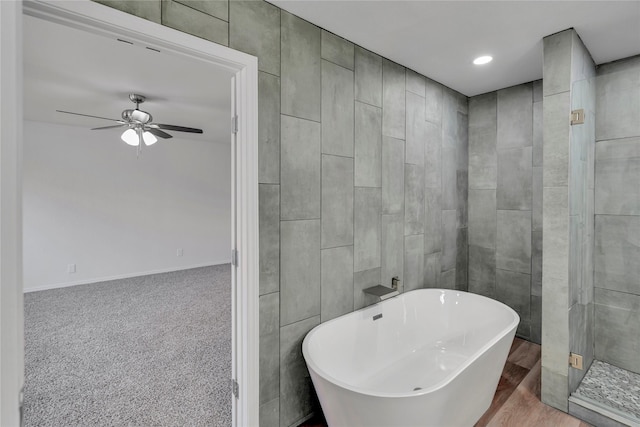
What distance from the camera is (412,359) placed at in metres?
2.39

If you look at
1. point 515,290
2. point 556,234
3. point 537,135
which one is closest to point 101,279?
point 515,290

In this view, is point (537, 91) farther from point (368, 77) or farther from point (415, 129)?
point (368, 77)

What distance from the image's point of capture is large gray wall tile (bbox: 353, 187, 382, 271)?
7.51ft

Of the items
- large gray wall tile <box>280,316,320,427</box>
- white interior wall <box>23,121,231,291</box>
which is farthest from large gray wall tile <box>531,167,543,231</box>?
white interior wall <box>23,121,231,291</box>

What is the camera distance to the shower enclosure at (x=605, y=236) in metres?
2.15

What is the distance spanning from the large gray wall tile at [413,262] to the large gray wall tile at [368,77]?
1.24 meters

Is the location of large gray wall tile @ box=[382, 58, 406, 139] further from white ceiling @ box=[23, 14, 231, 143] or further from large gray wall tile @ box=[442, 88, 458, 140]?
white ceiling @ box=[23, 14, 231, 143]

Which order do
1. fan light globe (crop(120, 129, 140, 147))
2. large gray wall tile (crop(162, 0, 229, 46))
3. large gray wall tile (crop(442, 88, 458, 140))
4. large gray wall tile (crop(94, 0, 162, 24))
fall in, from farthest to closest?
1. fan light globe (crop(120, 129, 140, 147))
2. large gray wall tile (crop(442, 88, 458, 140))
3. large gray wall tile (crop(162, 0, 229, 46))
4. large gray wall tile (crop(94, 0, 162, 24))

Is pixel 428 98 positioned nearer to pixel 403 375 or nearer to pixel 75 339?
pixel 403 375

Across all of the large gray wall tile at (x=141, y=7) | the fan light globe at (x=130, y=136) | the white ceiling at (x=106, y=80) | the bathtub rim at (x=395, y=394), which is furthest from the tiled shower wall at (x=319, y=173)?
the fan light globe at (x=130, y=136)

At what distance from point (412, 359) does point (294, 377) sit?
1.03 metres

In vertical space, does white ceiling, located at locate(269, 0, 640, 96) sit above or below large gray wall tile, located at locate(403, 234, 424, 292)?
above

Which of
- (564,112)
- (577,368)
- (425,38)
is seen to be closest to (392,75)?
(425,38)

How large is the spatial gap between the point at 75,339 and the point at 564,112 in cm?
463
